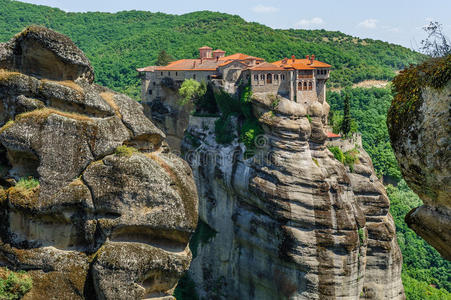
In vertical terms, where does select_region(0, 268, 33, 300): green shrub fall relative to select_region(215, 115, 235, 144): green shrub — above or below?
below

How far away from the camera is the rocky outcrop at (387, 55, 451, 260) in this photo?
6.70 metres

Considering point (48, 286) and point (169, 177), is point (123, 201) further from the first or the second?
point (48, 286)

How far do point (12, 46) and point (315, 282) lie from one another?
24975 millimetres

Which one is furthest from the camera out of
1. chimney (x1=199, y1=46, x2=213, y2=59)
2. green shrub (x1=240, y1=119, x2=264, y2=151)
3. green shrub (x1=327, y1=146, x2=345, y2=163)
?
chimney (x1=199, y1=46, x2=213, y2=59)

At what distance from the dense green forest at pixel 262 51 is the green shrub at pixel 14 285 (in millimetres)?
25184

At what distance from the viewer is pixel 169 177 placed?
52.6 ft

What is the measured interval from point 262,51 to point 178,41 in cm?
1705

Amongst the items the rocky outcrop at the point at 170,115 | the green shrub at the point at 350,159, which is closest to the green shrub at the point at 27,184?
the green shrub at the point at 350,159

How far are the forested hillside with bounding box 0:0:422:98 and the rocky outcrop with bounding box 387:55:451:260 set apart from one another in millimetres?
59315

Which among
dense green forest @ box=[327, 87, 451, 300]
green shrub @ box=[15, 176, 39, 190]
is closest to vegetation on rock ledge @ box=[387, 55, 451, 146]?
green shrub @ box=[15, 176, 39, 190]

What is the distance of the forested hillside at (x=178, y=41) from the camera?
237ft

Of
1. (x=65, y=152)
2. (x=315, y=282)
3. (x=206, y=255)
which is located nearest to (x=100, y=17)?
(x=206, y=255)

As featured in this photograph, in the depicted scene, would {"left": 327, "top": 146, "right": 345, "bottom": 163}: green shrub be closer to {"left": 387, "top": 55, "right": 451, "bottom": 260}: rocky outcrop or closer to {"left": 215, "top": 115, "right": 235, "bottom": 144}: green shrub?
{"left": 215, "top": 115, "right": 235, "bottom": 144}: green shrub

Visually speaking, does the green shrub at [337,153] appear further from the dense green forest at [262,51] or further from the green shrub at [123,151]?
the green shrub at [123,151]
